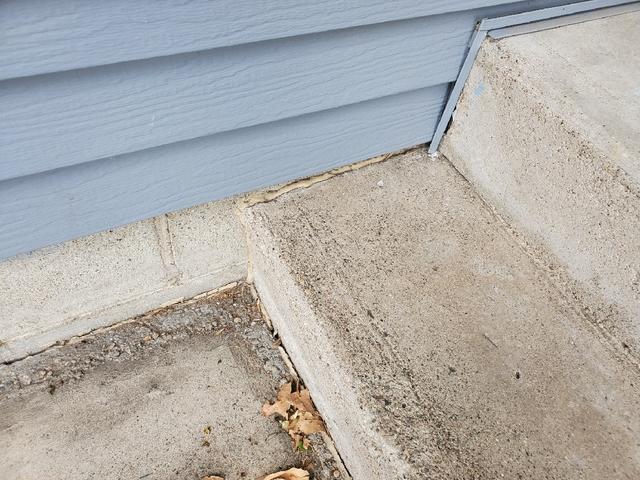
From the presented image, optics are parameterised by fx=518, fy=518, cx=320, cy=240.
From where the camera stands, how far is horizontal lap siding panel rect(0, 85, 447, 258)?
1.55 meters

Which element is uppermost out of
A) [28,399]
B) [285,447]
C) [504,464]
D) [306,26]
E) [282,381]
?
[306,26]

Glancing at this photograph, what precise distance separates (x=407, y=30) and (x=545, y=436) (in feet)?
4.33

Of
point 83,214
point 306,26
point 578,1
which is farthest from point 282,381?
point 578,1

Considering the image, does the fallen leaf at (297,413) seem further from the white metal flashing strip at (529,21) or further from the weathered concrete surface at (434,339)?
the white metal flashing strip at (529,21)

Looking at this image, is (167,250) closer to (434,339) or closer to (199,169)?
(199,169)

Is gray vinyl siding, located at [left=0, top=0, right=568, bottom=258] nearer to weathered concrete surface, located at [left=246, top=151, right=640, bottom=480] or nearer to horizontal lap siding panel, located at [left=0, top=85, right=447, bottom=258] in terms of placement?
horizontal lap siding panel, located at [left=0, top=85, right=447, bottom=258]

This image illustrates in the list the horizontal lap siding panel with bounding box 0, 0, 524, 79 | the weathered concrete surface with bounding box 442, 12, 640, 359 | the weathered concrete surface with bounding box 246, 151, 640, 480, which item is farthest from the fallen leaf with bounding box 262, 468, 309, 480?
the horizontal lap siding panel with bounding box 0, 0, 524, 79

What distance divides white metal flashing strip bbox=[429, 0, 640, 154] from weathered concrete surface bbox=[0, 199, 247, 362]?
38.2 inches

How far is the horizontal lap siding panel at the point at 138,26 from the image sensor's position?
1136 millimetres

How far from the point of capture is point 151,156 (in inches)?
63.9

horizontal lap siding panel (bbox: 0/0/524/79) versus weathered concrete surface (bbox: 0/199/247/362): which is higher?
weathered concrete surface (bbox: 0/199/247/362)

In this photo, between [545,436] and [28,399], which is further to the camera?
[28,399]

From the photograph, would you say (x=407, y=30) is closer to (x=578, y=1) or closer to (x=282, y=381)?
(x=578, y=1)

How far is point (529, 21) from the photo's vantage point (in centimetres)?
190
